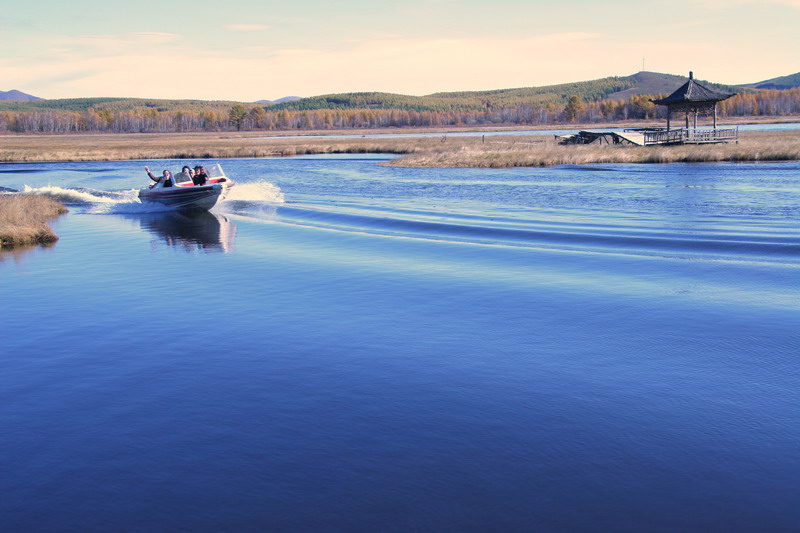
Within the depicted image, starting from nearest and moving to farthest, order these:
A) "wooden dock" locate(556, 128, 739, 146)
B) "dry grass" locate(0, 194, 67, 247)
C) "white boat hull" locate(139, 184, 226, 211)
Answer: "dry grass" locate(0, 194, 67, 247), "white boat hull" locate(139, 184, 226, 211), "wooden dock" locate(556, 128, 739, 146)

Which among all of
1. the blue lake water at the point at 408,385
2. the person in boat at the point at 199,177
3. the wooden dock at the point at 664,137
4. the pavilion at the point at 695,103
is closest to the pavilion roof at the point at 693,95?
the pavilion at the point at 695,103

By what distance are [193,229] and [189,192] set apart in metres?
3.77

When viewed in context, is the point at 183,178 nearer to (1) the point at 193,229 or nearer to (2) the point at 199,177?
(2) the point at 199,177

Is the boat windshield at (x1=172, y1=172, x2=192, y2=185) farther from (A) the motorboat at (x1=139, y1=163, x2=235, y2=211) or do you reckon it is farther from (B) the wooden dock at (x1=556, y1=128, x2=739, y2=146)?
(B) the wooden dock at (x1=556, y1=128, x2=739, y2=146)

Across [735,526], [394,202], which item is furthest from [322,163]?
[735,526]

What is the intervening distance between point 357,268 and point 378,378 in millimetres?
8810

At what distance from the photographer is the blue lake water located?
7328 millimetres

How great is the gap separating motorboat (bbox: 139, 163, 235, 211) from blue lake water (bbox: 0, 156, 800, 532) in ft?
27.1

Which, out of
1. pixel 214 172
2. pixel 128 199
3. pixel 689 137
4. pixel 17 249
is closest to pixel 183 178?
pixel 214 172

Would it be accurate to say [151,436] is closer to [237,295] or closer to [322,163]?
[237,295]

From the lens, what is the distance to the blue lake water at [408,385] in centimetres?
733

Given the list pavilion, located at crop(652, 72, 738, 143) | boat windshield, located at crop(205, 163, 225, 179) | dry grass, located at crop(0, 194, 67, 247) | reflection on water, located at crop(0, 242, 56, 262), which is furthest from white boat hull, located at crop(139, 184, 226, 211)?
pavilion, located at crop(652, 72, 738, 143)

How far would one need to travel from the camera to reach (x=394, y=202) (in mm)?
35406

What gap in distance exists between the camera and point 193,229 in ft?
94.0
